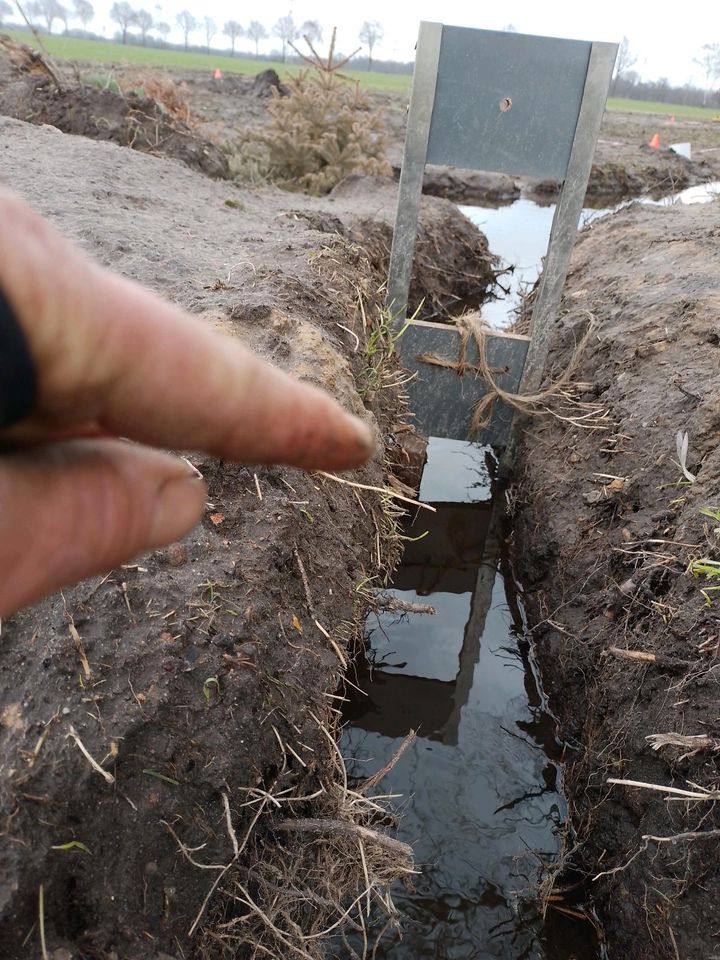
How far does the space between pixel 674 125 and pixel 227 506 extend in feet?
116

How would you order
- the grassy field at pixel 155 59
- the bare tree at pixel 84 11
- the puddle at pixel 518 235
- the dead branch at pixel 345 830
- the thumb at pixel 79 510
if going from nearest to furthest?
the thumb at pixel 79 510 < the dead branch at pixel 345 830 < the puddle at pixel 518 235 < the grassy field at pixel 155 59 < the bare tree at pixel 84 11

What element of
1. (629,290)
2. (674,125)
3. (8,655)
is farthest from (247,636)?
(674,125)

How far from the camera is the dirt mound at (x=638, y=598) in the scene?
2.14m

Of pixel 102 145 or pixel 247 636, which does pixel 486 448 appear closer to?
pixel 247 636

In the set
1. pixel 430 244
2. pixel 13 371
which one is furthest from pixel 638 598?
pixel 430 244

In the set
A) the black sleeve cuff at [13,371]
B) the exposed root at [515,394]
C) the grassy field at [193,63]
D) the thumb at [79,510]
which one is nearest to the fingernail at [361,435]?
the thumb at [79,510]

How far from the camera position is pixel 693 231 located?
6180 mm

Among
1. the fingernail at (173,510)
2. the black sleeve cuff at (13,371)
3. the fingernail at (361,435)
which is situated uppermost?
the black sleeve cuff at (13,371)

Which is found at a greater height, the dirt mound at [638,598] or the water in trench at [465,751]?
the dirt mound at [638,598]

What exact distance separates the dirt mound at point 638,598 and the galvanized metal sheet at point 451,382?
0.34m

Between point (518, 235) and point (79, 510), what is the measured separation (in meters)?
12.0

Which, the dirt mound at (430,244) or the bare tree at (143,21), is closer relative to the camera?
the dirt mound at (430,244)

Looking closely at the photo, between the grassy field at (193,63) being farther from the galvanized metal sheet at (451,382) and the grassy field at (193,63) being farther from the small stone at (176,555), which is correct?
the small stone at (176,555)

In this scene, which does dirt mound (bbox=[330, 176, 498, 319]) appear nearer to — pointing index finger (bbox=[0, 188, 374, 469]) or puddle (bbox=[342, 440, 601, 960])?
puddle (bbox=[342, 440, 601, 960])
